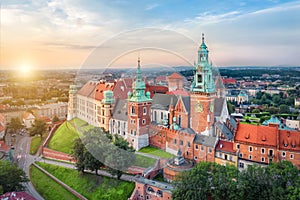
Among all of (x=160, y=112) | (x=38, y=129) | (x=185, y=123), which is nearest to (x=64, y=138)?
(x=38, y=129)

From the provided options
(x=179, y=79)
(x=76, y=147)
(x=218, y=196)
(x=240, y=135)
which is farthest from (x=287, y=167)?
(x=76, y=147)

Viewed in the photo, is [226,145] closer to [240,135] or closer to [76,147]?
[240,135]

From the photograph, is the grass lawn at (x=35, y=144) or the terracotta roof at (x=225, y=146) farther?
the grass lawn at (x=35, y=144)

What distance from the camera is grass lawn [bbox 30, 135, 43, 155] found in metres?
42.6

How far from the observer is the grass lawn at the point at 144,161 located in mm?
27434

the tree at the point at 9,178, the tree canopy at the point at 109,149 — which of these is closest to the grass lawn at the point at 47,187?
the tree at the point at 9,178

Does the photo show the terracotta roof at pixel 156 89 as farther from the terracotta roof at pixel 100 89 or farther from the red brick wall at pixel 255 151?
the red brick wall at pixel 255 151

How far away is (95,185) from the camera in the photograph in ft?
95.2

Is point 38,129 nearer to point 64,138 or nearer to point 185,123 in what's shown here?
point 64,138

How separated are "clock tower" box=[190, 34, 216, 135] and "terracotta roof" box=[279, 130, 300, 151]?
6853 millimetres

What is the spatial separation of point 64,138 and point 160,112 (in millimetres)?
16822

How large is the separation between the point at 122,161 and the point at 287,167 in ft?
44.5

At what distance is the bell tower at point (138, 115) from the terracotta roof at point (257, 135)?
9604mm

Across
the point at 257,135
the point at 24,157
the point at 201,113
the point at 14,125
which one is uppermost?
the point at 201,113
